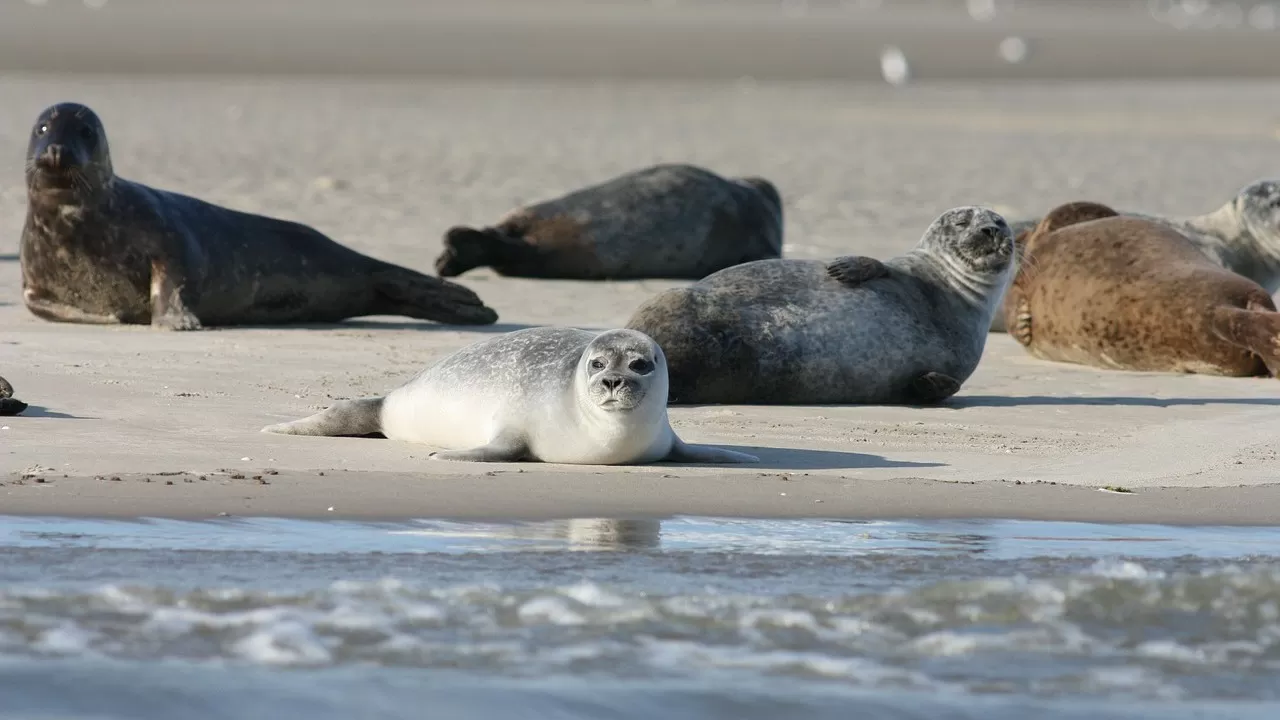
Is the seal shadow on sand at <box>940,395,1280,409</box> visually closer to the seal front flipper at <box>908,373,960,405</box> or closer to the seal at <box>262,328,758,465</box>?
the seal front flipper at <box>908,373,960,405</box>

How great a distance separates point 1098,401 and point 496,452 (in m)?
2.79

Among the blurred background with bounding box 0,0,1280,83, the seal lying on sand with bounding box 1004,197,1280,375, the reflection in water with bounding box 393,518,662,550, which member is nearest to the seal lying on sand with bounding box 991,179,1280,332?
the seal lying on sand with bounding box 1004,197,1280,375

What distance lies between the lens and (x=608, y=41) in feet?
151

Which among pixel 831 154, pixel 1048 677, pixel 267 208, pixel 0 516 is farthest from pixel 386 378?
pixel 831 154

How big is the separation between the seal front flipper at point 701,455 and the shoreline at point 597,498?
150 mm

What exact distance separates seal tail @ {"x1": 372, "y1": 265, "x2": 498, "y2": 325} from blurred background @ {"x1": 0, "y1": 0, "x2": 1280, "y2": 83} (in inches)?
997

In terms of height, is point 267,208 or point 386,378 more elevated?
point 267,208

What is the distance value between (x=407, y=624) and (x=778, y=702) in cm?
83

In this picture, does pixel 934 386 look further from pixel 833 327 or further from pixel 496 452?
pixel 496 452

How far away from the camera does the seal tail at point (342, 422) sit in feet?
21.7

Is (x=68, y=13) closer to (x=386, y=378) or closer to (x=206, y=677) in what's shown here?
(x=386, y=378)

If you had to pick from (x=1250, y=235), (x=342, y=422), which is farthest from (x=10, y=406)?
(x=1250, y=235)

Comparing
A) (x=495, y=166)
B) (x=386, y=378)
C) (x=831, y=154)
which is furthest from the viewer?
(x=831, y=154)

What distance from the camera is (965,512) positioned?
5.71 meters
